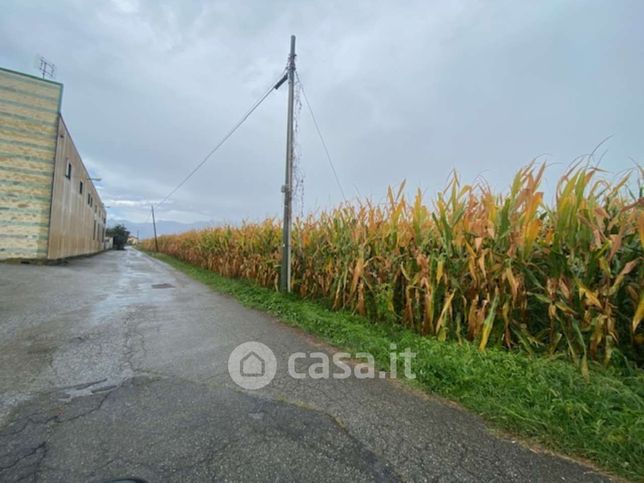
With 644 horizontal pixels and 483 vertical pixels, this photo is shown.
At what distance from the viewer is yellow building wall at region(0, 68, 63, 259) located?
11.0 metres

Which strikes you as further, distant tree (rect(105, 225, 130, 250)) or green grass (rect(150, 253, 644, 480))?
distant tree (rect(105, 225, 130, 250))

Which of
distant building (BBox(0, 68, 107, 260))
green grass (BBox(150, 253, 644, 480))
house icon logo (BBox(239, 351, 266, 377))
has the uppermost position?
distant building (BBox(0, 68, 107, 260))

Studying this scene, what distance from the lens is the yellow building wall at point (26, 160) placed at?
11023 millimetres

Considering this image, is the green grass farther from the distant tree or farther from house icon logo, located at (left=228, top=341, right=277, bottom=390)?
the distant tree

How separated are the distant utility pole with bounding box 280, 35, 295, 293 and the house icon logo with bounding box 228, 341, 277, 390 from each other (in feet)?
8.60

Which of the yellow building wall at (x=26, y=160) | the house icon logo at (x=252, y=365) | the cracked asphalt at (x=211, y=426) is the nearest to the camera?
the cracked asphalt at (x=211, y=426)

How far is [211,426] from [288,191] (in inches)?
190

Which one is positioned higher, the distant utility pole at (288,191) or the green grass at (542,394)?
the distant utility pole at (288,191)

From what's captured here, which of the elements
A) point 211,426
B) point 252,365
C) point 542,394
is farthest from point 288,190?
point 542,394

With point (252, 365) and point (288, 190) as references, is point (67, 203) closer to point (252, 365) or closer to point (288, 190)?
point (288, 190)

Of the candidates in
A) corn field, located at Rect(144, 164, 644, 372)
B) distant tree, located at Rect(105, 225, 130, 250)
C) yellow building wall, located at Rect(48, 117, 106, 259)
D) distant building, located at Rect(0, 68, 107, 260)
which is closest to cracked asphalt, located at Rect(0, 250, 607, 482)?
corn field, located at Rect(144, 164, 644, 372)

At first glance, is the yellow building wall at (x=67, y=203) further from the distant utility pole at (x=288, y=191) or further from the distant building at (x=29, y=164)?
the distant utility pole at (x=288, y=191)

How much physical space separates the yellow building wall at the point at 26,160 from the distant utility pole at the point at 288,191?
12.2 metres

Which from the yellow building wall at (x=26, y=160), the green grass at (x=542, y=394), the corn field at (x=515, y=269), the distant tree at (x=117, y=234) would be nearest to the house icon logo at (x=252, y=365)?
the green grass at (x=542, y=394)
